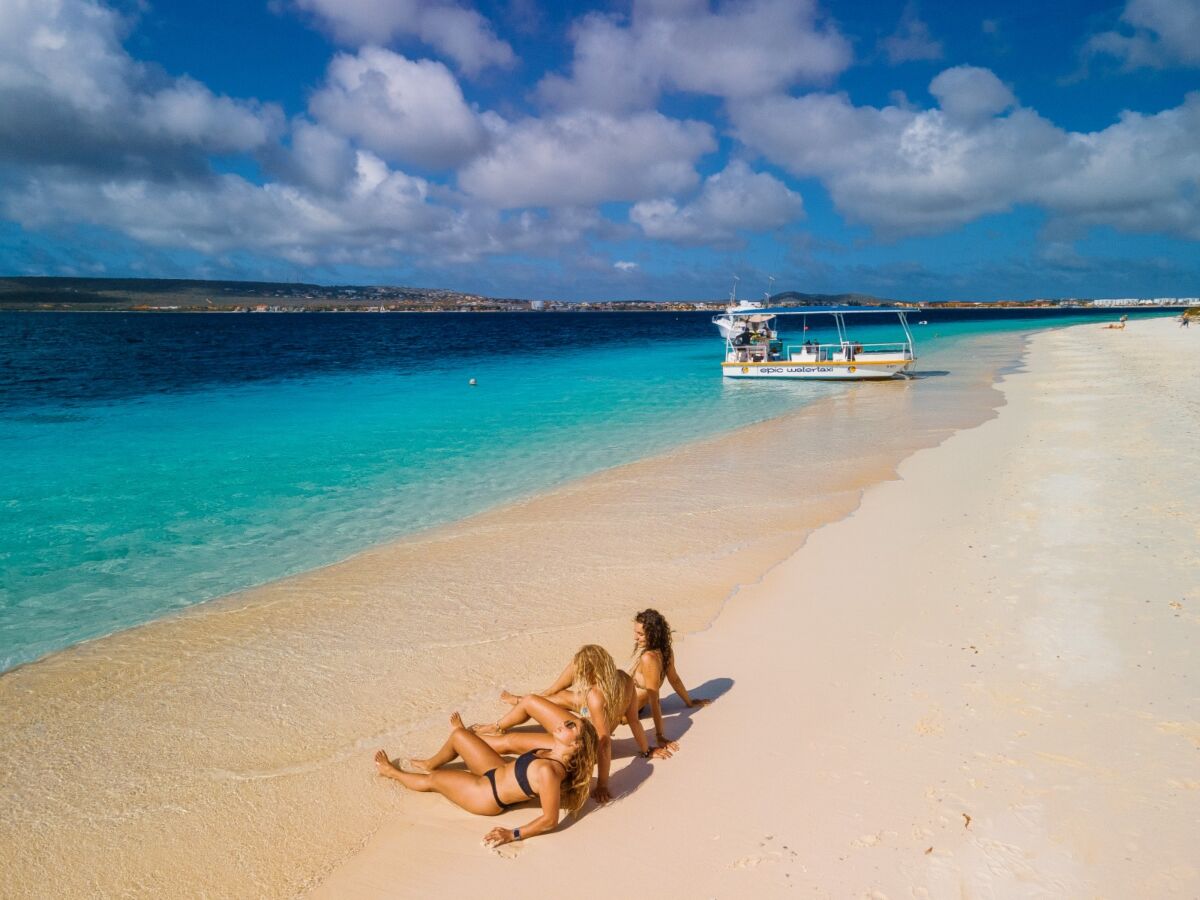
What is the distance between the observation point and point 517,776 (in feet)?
14.7

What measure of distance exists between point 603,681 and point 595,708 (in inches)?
7.4

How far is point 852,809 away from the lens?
172 inches

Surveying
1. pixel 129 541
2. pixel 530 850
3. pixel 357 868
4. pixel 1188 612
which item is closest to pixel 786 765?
pixel 530 850

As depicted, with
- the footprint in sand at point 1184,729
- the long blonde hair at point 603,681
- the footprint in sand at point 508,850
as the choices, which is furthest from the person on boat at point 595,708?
the footprint in sand at point 1184,729

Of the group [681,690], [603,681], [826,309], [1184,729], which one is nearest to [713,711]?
[681,690]

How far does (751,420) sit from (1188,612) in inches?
692

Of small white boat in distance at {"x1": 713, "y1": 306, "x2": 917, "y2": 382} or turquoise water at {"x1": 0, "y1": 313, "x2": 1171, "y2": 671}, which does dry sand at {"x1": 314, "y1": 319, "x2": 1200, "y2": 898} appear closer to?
turquoise water at {"x1": 0, "y1": 313, "x2": 1171, "y2": 671}

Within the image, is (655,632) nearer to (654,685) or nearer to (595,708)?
(654,685)

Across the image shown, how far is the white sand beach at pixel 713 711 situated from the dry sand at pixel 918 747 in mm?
23

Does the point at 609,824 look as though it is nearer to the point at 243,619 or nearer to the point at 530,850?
the point at 530,850

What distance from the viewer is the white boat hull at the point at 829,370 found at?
33.9 m

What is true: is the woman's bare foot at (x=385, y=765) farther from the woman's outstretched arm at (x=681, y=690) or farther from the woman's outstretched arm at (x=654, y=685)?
the woman's outstretched arm at (x=681, y=690)

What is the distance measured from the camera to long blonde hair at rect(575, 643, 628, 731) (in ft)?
16.0

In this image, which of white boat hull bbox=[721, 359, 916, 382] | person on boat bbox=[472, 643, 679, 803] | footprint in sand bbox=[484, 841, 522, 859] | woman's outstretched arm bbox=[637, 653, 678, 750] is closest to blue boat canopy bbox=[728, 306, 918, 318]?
white boat hull bbox=[721, 359, 916, 382]
